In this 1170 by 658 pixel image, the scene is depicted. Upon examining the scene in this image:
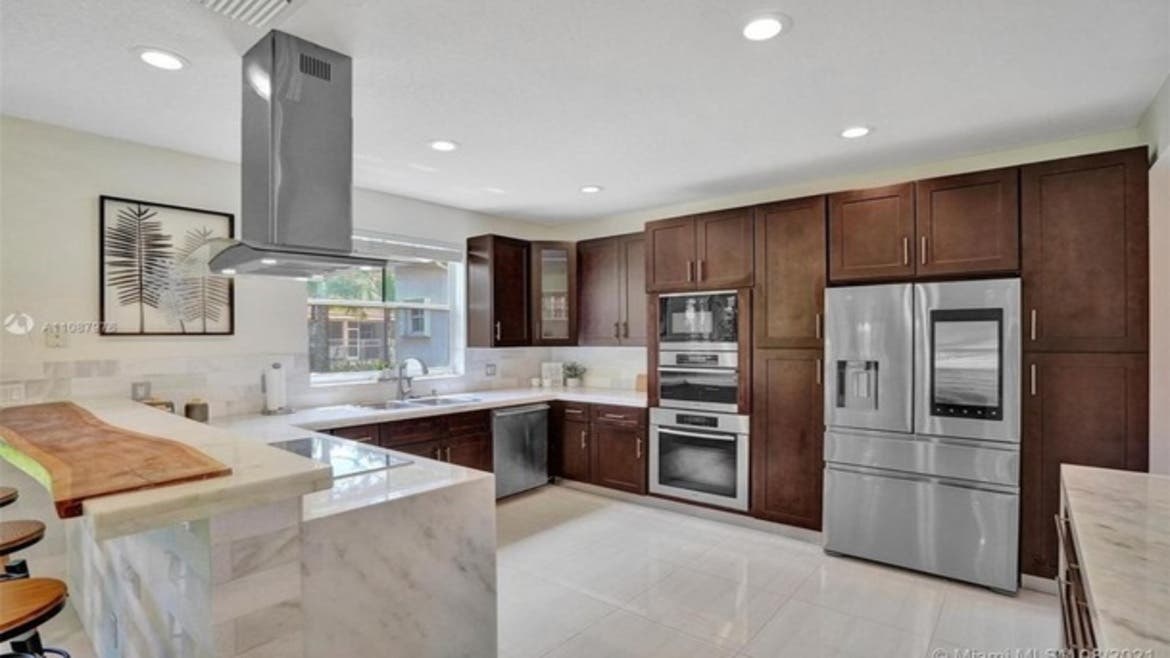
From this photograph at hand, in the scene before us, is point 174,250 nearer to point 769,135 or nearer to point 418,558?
point 418,558

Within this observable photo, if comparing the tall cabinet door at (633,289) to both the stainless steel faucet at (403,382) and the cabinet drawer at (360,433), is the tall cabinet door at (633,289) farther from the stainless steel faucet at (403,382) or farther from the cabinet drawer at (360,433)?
the cabinet drawer at (360,433)

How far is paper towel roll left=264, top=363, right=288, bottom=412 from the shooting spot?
3.57 meters

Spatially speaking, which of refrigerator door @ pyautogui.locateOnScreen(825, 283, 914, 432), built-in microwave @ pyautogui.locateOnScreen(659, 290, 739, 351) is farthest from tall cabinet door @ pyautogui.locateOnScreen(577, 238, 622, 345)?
refrigerator door @ pyautogui.locateOnScreen(825, 283, 914, 432)

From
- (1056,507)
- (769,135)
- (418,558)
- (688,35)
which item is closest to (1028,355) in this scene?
(1056,507)

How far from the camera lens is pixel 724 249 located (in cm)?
395

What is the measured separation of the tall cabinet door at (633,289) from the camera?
4770 millimetres

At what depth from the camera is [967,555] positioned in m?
3.00

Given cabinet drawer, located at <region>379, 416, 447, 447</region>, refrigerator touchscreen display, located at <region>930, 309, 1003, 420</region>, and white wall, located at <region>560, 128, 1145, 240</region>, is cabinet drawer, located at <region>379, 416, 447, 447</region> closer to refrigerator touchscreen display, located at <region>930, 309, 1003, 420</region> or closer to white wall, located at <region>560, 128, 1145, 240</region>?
white wall, located at <region>560, 128, 1145, 240</region>

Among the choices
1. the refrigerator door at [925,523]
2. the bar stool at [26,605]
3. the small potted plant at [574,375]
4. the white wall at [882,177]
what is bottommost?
the refrigerator door at [925,523]

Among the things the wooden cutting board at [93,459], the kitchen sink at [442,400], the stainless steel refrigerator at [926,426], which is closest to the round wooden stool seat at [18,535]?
the wooden cutting board at [93,459]

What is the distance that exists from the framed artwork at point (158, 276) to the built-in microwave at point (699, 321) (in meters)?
2.95

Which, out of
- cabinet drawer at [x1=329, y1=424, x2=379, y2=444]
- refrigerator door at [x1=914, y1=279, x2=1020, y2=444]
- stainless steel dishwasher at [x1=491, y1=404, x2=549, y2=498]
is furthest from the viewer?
stainless steel dishwasher at [x1=491, y1=404, x2=549, y2=498]

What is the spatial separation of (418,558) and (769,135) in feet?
9.09

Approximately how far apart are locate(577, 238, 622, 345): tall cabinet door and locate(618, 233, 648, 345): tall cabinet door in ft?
0.17
